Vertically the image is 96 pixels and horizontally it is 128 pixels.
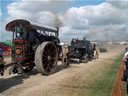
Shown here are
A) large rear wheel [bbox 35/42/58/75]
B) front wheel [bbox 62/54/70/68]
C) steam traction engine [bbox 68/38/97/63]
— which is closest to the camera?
large rear wheel [bbox 35/42/58/75]

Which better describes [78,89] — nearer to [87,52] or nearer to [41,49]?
[41,49]

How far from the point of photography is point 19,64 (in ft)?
25.4

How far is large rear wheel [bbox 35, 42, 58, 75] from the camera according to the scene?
781cm

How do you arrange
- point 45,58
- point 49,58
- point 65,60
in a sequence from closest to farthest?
point 45,58 < point 49,58 < point 65,60

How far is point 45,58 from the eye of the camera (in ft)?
28.1

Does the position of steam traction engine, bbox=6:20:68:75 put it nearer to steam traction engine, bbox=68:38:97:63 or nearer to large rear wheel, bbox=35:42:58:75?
large rear wheel, bbox=35:42:58:75

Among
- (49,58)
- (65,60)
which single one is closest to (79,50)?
(65,60)

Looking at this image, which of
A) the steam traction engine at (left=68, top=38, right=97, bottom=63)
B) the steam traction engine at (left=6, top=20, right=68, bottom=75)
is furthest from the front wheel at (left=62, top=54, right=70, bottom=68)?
the steam traction engine at (left=68, top=38, right=97, bottom=63)

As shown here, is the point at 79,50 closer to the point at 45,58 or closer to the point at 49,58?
the point at 49,58

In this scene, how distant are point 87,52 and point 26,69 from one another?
876 centimetres

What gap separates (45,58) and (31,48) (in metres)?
1.06

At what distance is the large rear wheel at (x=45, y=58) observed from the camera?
781cm

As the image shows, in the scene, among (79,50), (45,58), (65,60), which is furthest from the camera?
(79,50)

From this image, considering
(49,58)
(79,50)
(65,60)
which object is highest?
(79,50)
